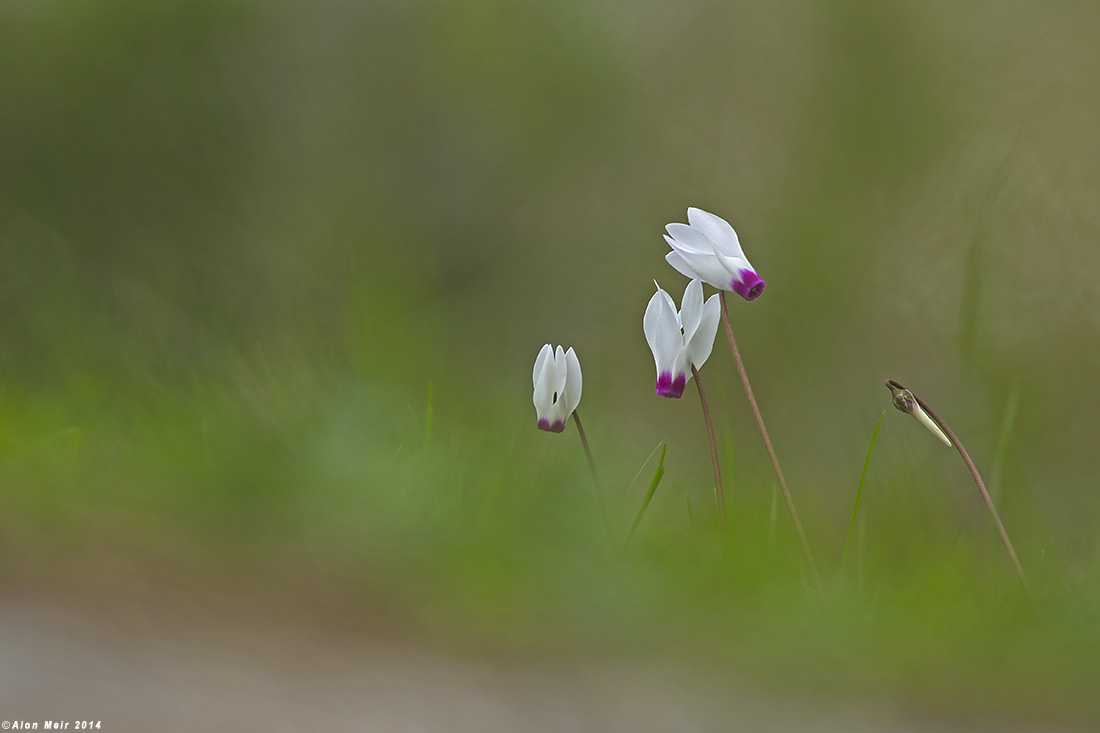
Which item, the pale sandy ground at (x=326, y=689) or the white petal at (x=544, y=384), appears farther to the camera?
the white petal at (x=544, y=384)

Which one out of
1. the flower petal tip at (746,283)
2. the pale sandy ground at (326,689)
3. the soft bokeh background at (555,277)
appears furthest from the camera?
the flower petal tip at (746,283)

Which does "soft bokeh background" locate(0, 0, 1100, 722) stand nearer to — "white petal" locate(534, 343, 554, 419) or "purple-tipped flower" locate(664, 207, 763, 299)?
"white petal" locate(534, 343, 554, 419)

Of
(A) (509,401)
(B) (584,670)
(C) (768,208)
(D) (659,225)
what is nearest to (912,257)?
(C) (768,208)

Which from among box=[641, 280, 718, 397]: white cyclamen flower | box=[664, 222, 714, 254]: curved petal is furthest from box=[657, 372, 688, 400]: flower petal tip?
box=[664, 222, 714, 254]: curved petal

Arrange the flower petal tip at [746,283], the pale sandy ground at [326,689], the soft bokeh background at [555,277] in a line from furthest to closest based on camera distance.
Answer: the flower petal tip at [746,283]
the soft bokeh background at [555,277]
the pale sandy ground at [326,689]

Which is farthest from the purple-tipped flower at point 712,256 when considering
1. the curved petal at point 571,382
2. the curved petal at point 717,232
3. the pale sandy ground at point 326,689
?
the pale sandy ground at point 326,689

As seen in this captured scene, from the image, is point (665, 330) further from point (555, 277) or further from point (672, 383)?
point (555, 277)

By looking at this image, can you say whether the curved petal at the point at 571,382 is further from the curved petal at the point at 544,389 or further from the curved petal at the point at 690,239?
the curved petal at the point at 690,239
